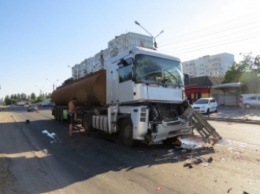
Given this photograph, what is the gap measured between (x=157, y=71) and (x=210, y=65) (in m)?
106

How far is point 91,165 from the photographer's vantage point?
8289 millimetres

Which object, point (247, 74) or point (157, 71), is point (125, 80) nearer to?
point (157, 71)

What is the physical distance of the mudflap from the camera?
1045 cm

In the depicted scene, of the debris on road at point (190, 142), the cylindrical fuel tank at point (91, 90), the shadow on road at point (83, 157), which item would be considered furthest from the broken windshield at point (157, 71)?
the cylindrical fuel tank at point (91, 90)

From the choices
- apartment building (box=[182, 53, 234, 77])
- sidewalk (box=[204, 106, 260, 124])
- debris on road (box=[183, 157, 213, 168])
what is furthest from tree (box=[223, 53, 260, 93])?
apartment building (box=[182, 53, 234, 77])

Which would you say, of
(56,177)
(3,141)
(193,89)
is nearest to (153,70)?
(56,177)

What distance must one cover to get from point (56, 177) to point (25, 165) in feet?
6.13

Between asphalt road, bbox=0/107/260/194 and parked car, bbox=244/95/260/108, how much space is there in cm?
2601

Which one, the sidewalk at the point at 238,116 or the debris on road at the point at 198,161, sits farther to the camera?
the sidewalk at the point at 238,116

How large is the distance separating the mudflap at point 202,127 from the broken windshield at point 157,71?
4.06 ft

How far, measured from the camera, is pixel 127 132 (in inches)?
434

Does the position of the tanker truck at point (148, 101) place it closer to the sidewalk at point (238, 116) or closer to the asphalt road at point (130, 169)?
the asphalt road at point (130, 169)

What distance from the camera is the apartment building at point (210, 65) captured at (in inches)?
4266

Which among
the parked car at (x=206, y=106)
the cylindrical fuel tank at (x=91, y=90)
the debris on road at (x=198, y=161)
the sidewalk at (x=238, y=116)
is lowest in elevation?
the debris on road at (x=198, y=161)
